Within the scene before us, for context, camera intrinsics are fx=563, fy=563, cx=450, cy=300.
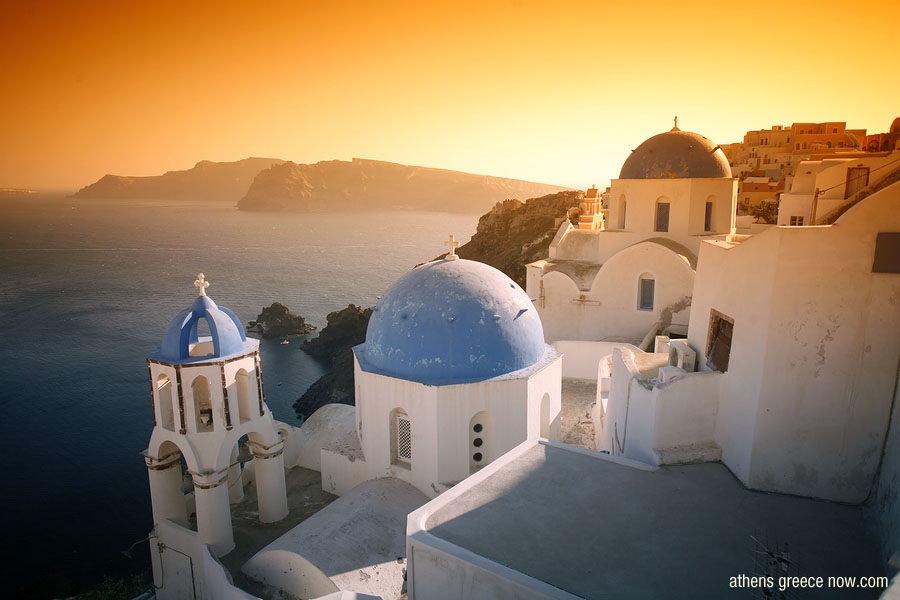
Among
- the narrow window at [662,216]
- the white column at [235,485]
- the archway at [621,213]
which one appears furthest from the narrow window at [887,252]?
the archway at [621,213]

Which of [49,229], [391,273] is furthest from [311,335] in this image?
[49,229]

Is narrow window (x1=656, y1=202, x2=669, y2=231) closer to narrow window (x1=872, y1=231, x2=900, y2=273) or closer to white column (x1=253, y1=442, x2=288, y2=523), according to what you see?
narrow window (x1=872, y1=231, x2=900, y2=273)

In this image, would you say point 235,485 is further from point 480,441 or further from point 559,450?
point 559,450

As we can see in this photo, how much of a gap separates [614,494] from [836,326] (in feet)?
10.2

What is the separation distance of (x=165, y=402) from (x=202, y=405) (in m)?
1.00

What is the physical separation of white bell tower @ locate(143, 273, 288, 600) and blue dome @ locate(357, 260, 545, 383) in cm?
254

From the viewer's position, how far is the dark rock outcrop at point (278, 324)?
151 ft

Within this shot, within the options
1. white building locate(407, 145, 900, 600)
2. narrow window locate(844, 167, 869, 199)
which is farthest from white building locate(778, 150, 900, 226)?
white building locate(407, 145, 900, 600)

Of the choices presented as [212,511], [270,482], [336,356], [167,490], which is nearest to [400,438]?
[270,482]

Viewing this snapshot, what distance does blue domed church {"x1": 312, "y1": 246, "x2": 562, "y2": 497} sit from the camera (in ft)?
33.3

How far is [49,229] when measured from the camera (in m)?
126

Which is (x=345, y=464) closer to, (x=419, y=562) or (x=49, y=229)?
(x=419, y=562)

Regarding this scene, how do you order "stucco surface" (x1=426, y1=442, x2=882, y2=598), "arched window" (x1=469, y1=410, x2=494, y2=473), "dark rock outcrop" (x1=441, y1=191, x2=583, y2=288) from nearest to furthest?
"stucco surface" (x1=426, y1=442, x2=882, y2=598)
"arched window" (x1=469, y1=410, x2=494, y2=473)
"dark rock outcrop" (x1=441, y1=191, x2=583, y2=288)

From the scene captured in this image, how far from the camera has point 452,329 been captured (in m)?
10.3
